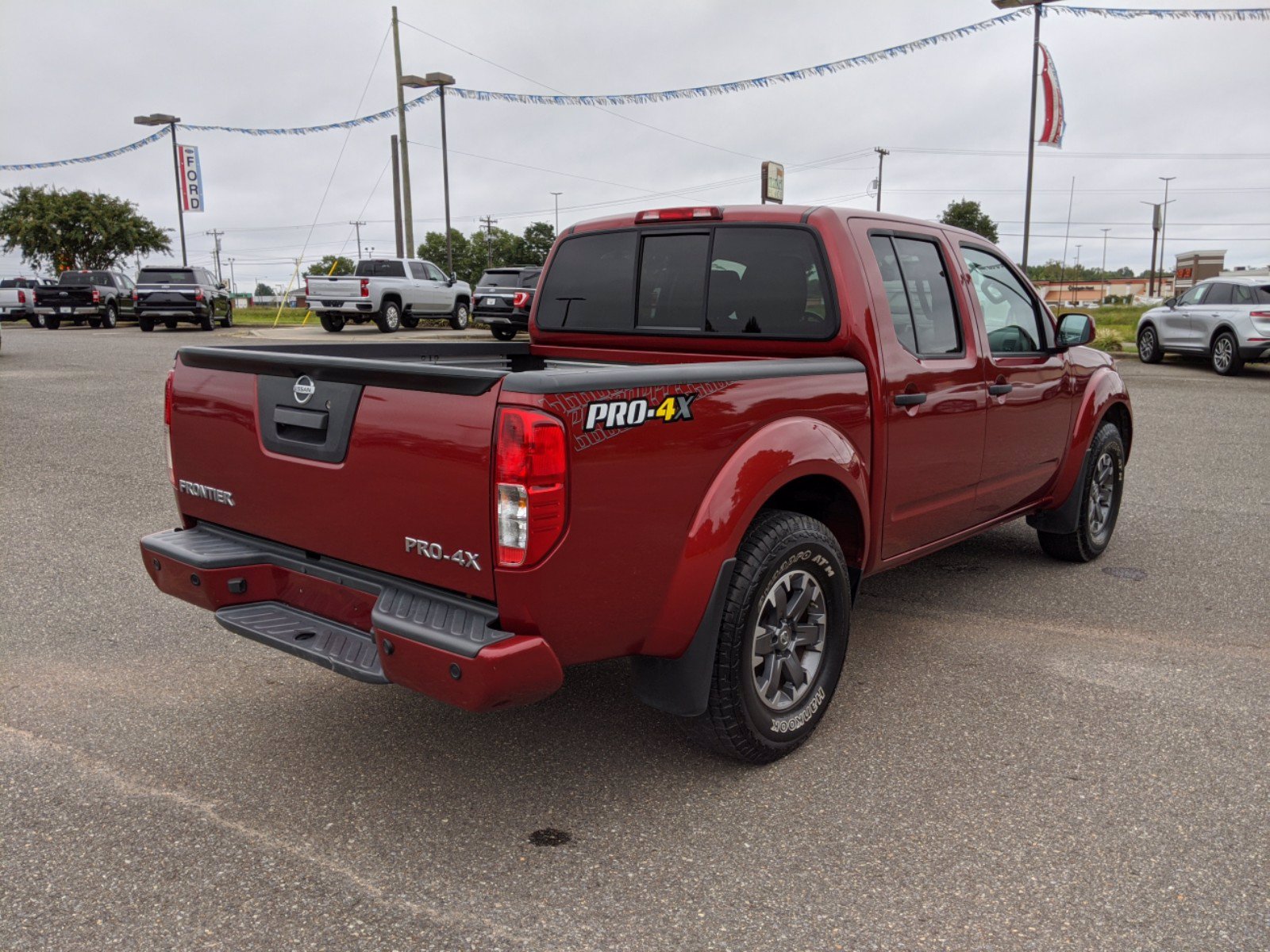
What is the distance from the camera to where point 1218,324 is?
17.5 meters

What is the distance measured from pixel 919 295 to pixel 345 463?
258 cm

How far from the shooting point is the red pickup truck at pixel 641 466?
8.66 feet

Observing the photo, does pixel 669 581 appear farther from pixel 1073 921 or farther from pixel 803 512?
pixel 1073 921

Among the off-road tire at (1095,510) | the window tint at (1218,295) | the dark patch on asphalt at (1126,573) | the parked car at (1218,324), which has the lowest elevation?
the dark patch on asphalt at (1126,573)

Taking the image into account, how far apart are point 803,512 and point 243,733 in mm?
2234

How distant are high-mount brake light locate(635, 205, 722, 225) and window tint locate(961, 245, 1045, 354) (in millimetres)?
1298

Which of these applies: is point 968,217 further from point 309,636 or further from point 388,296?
point 309,636

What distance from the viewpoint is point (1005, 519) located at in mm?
5207

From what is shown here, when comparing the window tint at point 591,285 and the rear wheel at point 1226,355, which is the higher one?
the window tint at point 591,285

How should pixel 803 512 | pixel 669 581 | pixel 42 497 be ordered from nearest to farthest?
pixel 669 581, pixel 803 512, pixel 42 497

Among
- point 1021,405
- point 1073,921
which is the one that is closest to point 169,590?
point 1073,921

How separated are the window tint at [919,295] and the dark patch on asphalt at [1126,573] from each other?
2128 millimetres

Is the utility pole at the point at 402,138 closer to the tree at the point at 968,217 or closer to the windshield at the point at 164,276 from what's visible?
the windshield at the point at 164,276

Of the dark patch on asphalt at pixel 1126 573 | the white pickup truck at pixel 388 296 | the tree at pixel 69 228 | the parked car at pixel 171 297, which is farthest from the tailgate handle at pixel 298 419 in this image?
the tree at pixel 69 228
